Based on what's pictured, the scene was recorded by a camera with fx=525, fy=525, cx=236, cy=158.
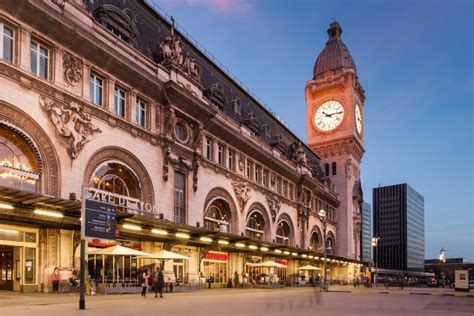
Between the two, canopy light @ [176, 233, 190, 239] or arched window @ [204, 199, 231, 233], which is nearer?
canopy light @ [176, 233, 190, 239]

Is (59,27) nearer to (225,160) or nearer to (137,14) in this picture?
(137,14)

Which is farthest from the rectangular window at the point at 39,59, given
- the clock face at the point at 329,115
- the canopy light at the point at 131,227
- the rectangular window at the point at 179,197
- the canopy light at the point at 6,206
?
the clock face at the point at 329,115

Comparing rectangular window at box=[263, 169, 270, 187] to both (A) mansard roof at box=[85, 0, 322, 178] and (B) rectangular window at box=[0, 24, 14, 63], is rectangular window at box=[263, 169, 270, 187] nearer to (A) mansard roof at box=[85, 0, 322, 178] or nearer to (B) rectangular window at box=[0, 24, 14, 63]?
(A) mansard roof at box=[85, 0, 322, 178]

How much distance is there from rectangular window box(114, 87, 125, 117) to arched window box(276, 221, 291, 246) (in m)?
35.5

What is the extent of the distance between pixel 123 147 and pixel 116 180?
8.08 feet

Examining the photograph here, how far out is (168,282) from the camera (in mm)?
40125

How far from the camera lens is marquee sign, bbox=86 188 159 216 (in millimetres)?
34750

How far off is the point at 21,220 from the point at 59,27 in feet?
39.9

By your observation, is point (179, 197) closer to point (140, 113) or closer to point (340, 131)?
point (140, 113)

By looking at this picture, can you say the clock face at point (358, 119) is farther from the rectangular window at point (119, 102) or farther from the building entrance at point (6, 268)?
the building entrance at point (6, 268)

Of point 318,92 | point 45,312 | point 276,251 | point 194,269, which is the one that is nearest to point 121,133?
point 194,269

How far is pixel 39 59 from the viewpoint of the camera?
32.2m

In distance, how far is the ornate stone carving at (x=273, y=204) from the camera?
65.2m

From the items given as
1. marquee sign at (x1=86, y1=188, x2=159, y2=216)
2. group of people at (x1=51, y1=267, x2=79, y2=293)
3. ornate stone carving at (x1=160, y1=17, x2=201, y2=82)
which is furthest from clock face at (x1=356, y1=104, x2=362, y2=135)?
group of people at (x1=51, y1=267, x2=79, y2=293)
